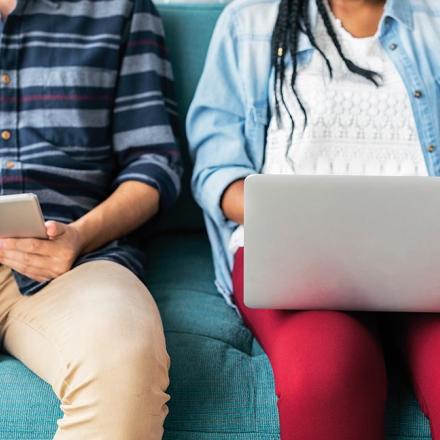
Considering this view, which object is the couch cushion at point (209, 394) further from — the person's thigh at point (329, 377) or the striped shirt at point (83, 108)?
the striped shirt at point (83, 108)

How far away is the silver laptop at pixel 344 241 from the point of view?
34.6 inches

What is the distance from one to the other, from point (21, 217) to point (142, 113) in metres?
0.43

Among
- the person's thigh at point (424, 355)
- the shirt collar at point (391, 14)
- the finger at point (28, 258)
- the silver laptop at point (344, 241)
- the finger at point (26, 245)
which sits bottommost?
the person's thigh at point (424, 355)

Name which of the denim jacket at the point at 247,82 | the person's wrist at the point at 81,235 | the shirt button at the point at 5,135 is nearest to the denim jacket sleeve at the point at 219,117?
the denim jacket at the point at 247,82

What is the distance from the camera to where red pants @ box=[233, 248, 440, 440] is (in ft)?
3.12

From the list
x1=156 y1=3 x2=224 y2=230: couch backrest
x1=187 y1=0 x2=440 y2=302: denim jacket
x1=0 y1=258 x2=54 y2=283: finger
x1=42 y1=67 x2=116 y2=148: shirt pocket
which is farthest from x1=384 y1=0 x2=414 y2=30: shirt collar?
x1=0 y1=258 x2=54 y2=283: finger

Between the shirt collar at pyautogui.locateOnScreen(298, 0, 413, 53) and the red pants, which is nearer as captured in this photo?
the red pants

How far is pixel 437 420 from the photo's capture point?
3.21 feet

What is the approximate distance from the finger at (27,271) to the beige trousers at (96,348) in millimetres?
25

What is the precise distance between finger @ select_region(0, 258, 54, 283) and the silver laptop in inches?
16.0

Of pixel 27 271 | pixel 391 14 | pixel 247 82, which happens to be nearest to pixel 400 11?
pixel 391 14

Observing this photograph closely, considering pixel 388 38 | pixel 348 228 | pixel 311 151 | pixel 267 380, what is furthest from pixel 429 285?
pixel 388 38

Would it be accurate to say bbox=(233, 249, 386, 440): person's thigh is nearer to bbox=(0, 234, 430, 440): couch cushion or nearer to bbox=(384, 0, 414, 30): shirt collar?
bbox=(0, 234, 430, 440): couch cushion

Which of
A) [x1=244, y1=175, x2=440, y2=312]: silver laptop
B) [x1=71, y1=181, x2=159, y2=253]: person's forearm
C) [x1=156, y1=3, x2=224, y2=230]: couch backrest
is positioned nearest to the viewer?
[x1=244, y1=175, x2=440, y2=312]: silver laptop
